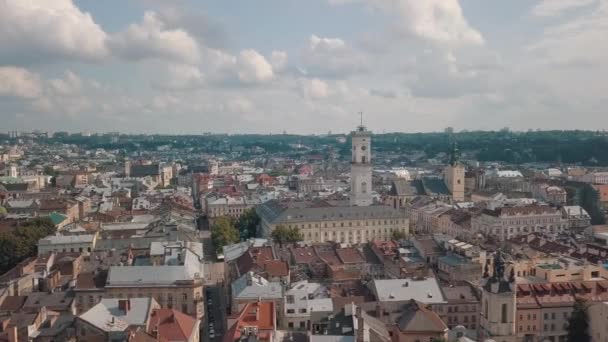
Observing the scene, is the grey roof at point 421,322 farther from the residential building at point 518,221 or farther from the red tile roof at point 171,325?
the residential building at point 518,221

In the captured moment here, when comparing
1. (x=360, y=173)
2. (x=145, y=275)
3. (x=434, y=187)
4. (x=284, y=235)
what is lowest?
(x=284, y=235)

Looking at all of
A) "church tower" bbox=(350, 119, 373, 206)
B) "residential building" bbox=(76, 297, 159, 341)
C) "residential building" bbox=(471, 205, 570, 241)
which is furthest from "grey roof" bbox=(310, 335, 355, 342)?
"church tower" bbox=(350, 119, 373, 206)

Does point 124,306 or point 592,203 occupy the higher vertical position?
point 124,306

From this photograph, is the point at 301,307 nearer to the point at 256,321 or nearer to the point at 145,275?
the point at 256,321

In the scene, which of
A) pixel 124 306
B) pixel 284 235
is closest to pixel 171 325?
pixel 124 306

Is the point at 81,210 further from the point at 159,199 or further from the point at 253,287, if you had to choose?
the point at 253,287

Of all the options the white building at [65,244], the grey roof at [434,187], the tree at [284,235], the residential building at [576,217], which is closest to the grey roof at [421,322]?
the tree at [284,235]
